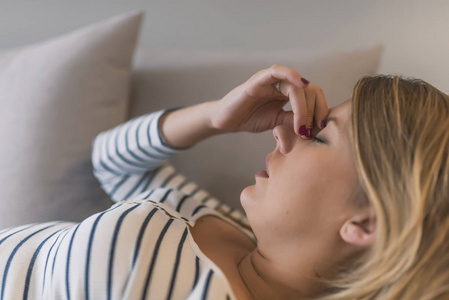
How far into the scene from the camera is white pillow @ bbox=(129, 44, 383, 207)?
105 centimetres

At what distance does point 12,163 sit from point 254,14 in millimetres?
771

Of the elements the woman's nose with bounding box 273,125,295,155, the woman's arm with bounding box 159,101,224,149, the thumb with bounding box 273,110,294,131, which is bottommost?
the woman's arm with bounding box 159,101,224,149

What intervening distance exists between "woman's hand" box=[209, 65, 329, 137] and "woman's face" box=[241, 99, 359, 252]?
3cm

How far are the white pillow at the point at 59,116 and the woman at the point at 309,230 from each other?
0.63 feet

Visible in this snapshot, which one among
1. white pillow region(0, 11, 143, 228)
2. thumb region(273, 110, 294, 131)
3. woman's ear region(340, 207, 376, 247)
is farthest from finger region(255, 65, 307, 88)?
white pillow region(0, 11, 143, 228)

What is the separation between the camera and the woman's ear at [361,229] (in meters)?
0.67

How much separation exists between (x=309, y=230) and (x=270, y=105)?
30 cm

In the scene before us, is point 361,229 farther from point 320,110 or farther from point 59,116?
point 59,116

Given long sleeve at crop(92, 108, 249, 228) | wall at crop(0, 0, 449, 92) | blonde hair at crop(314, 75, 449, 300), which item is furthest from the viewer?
wall at crop(0, 0, 449, 92)

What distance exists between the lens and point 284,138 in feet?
2.53

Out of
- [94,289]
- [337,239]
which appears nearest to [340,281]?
[337,239]

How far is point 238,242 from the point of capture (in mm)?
910

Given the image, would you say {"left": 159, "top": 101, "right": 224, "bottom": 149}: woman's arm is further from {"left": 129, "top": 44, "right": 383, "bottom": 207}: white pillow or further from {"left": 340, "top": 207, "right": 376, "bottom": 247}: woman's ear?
{"left": 340, "top": 207, "right": 376, "bottom": 247}: woman's ear

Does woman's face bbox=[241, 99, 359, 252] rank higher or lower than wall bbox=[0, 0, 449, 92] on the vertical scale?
lower
